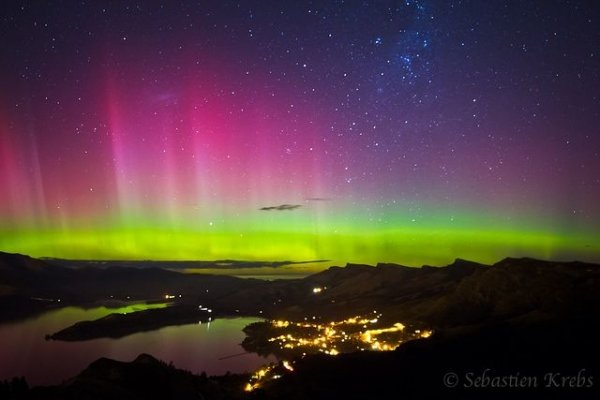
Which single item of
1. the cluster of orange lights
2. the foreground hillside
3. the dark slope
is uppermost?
the dark slope

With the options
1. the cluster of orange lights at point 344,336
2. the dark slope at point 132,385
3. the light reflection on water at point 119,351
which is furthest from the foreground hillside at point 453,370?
the light reflection on water at point 119,351

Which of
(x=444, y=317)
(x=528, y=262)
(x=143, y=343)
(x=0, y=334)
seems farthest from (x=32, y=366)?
(x=528, y=262)

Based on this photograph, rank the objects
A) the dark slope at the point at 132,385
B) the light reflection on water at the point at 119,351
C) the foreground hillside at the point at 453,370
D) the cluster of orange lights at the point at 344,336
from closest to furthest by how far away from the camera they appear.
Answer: the dark slope at the point at 132,385 → the foreground hillside at the point at 453,370 → the light reflection on water at the point at 119,351 → the cluster of orange lights at the point at 344,336

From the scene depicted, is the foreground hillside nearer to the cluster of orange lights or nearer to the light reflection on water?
the cluster of orange lights

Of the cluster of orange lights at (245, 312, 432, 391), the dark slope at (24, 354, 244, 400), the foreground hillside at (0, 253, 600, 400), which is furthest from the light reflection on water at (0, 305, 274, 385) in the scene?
the dark slope at (24, 354, 244, 400)

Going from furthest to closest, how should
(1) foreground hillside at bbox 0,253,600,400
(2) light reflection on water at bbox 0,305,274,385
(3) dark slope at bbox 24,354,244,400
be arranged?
(2) light reflection on water at bbox 0,305,274,385 → (1) foreground hillside at bbox 0,253,600,400 → (3) dark slope at bbox 24,354,244,400

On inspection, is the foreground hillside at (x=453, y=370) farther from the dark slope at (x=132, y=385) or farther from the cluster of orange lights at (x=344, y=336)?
the cluster of orange lights at (x=344, y=336)

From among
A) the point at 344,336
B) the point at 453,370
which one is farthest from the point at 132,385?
the point at 344,336

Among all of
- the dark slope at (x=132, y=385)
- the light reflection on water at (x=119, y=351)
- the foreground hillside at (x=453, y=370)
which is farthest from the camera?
the light reflection on water at (x=119, y=351)
